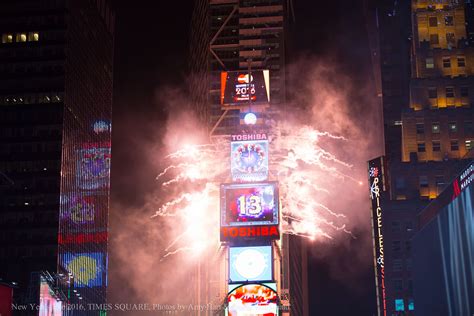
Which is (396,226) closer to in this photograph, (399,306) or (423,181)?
(423,181)

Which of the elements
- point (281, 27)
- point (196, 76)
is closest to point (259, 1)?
point (281, 27)

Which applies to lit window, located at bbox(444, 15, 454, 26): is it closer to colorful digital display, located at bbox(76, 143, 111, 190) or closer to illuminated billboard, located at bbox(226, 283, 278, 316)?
illuminated billboard, located at bbox(226, 283, 278, 316)

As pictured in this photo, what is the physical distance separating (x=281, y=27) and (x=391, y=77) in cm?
3996

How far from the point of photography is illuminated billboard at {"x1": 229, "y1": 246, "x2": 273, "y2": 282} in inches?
2537

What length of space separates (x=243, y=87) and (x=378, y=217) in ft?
99.8

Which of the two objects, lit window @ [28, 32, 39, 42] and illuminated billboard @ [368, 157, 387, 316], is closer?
illuminated billboard @ [368, 157, 387, 316]

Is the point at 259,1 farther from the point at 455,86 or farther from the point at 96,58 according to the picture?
the point at 455,86

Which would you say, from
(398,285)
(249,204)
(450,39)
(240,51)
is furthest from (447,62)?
(240,51)

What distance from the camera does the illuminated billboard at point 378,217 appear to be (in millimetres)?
94750

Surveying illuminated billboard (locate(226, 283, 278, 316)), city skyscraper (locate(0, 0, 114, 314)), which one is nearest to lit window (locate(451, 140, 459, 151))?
illuminated billboard (locate(226, 283, 278, 316))

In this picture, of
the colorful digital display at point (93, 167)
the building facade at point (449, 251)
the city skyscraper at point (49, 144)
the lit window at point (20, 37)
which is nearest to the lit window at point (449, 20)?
the building facade at point (449, 251)

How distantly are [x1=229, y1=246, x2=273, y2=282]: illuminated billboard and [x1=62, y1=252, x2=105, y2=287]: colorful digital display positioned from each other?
2752 inches

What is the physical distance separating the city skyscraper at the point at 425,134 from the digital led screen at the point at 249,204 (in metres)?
33.5

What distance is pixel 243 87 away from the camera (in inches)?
2997
